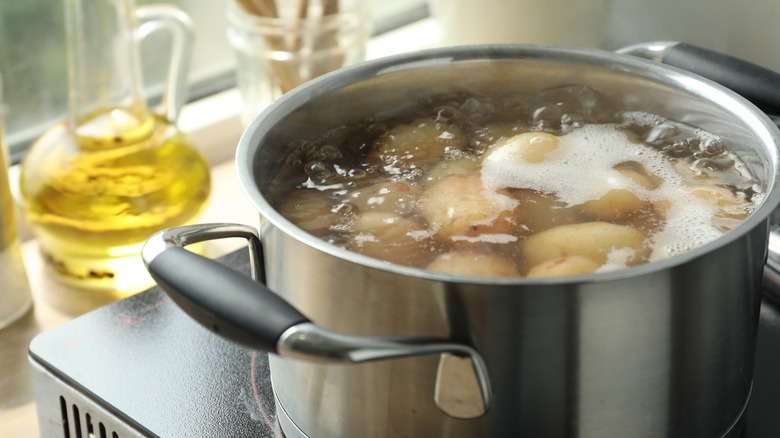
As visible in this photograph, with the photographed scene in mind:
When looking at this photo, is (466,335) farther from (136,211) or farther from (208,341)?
(136,211)

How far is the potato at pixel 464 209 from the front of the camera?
19.6 inches

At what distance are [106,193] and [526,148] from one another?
346 millimetres

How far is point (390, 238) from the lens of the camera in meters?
0.49

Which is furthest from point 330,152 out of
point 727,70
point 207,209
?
point 207,209

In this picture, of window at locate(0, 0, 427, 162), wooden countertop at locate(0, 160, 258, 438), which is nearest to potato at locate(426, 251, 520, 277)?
wooden countertop at locate(0, 160, 258, 438)

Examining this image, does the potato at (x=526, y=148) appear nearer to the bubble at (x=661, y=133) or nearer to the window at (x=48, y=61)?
the bubble at (x=661, y=133)

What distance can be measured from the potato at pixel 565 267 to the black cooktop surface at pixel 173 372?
0.14 m

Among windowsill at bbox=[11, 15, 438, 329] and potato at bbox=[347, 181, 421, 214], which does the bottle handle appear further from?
potato at bbox=[347, 181, 421, 214]

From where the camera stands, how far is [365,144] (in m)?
0.59

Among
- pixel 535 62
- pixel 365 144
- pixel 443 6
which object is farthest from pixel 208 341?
pixel 443 6

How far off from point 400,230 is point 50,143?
392mm

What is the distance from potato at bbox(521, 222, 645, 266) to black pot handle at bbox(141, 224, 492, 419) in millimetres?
87

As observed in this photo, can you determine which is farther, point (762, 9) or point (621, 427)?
point (762, 9)

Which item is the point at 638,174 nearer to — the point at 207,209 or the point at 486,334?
the point at 486,334
